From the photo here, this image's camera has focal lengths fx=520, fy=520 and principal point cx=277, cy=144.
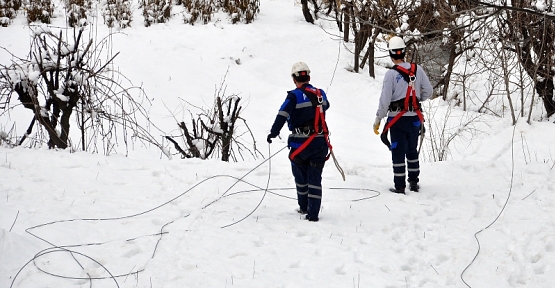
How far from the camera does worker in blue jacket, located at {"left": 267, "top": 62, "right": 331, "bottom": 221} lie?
4.98 meters

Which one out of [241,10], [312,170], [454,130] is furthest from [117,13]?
[312,170]

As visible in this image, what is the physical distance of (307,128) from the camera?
16.6 ft

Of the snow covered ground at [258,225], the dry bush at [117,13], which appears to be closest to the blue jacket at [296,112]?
the snow covered ground at [258,225]

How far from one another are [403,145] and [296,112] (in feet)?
5.26

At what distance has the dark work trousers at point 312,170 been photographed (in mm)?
5090

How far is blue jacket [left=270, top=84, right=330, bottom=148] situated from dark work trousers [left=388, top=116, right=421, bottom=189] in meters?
1.24

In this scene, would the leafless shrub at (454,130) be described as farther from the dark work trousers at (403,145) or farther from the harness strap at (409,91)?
the harness strap at (409,91)

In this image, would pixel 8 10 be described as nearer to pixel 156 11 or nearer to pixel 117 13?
pixel 117 13

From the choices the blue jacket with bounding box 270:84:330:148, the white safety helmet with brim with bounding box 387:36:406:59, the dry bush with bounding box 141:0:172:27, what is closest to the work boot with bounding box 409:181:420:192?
the white safety helmet with brim with bounding box 387:36:406:59

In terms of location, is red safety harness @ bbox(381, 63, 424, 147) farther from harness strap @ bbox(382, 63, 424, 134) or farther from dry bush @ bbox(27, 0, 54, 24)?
dry bush @ bbox(27, 0, 54, 24)

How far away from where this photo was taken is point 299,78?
16.4 ft

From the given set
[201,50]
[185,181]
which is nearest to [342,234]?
[185,181]

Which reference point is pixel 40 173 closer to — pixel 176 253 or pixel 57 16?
pixel 176 253

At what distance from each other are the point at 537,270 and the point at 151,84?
1038 cm
